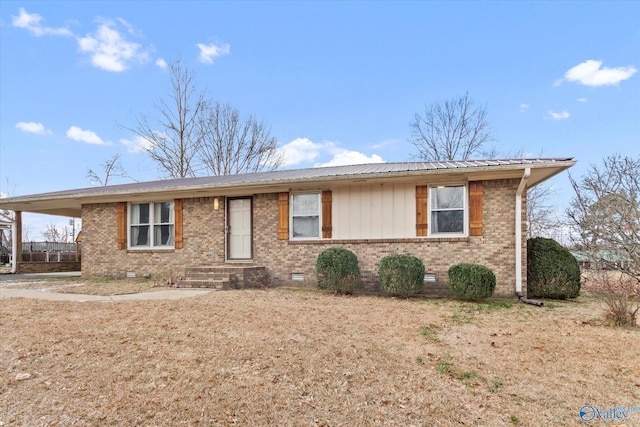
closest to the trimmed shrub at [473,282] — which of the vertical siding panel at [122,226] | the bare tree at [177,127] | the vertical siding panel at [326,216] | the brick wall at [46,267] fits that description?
the vertical siding panel at [326,216]

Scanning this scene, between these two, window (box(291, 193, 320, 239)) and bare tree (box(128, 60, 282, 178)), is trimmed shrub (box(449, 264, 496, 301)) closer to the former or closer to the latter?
window (box(291, 193, 320, 239))

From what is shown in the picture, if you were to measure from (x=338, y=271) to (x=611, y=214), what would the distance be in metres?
6.13

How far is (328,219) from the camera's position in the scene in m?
9.04

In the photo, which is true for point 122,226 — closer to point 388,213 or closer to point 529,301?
point 388,213

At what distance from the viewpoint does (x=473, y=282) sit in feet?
23.1

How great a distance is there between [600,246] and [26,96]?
2038cm

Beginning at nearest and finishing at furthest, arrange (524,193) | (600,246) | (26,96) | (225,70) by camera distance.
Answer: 1. (524,193)
2. (600,246)
3. (26,96)
4. (225,70)

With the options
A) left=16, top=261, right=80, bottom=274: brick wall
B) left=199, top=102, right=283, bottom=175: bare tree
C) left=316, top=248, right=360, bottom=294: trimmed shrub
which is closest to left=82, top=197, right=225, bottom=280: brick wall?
left=316, top=248, right=360, bottom=294: trimmed shrub

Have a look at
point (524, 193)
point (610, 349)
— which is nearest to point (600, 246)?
point (524, 193)

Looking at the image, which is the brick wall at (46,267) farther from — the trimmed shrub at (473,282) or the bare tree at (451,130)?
the bare tree at (451,130)

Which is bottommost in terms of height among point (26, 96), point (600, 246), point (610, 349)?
point (610, 349)

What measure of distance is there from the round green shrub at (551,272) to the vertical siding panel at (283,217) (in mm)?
5603

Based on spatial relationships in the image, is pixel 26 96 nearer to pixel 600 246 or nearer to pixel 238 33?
pixel 238 33

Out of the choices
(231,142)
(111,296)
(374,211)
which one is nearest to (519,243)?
(374,211)
